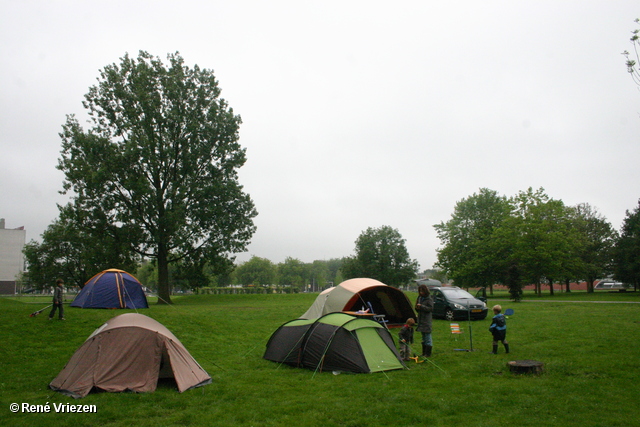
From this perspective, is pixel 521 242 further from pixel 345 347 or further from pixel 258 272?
pixel 258 272

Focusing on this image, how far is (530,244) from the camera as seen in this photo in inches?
1576

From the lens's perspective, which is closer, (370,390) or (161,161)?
(370,390)

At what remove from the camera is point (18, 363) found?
10523mm

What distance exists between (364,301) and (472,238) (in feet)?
124

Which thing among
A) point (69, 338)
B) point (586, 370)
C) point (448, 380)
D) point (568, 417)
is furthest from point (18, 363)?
point (586, 370)

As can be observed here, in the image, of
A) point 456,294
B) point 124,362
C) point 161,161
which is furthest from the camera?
point 161,161

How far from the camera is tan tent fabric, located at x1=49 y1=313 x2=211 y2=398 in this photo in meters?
8.11

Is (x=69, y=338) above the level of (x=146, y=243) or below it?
below

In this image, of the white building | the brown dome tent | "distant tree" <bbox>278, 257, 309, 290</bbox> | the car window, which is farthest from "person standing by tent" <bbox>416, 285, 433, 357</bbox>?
the white building

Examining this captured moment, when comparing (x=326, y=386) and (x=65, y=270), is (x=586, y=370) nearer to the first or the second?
(x=326, y=386)

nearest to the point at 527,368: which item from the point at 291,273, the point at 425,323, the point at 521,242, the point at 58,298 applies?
the point at 425,323

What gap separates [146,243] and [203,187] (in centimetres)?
580

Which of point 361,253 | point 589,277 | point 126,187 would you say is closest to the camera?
point 126,187
